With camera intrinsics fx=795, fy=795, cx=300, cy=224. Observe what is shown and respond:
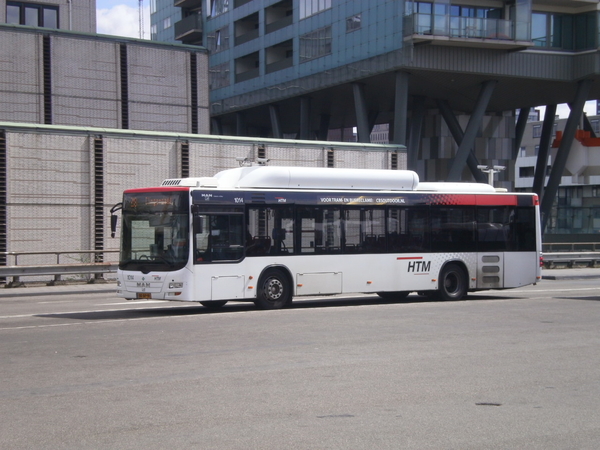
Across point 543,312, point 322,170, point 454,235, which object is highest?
point 322,170

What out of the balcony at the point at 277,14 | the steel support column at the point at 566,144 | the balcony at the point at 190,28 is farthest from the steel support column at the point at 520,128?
the balcony at the point at 190,28

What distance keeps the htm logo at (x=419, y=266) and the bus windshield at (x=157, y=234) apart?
232 inches

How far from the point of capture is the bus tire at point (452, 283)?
20.0m

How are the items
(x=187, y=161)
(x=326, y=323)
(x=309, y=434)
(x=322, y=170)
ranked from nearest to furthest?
1. (x=309, y=434)
2. (x=326, y=323)
3. (x=322, y=170)
4. (x=187, y=161)

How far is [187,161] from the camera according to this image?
29641 mm

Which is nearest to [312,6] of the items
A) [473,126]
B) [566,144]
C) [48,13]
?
[473,126]

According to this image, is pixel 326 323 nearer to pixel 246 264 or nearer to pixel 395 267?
pixel 246 264

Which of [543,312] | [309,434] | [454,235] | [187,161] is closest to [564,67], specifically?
[187,161]

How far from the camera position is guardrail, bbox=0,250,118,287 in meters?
24.8

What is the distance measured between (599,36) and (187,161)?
29.8m

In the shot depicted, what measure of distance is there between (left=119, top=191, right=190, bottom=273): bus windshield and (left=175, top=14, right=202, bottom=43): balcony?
50.8m

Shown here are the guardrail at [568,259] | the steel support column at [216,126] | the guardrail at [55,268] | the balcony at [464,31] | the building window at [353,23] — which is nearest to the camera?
the guardrail at [55,268]

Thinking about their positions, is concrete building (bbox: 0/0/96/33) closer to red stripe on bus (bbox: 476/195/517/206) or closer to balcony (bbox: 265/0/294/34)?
balcony (bbox: 265/0/294/34)

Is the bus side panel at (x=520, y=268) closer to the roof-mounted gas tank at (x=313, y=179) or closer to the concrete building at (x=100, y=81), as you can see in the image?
the roof-mounted gas tank at (x=313, y=179)
